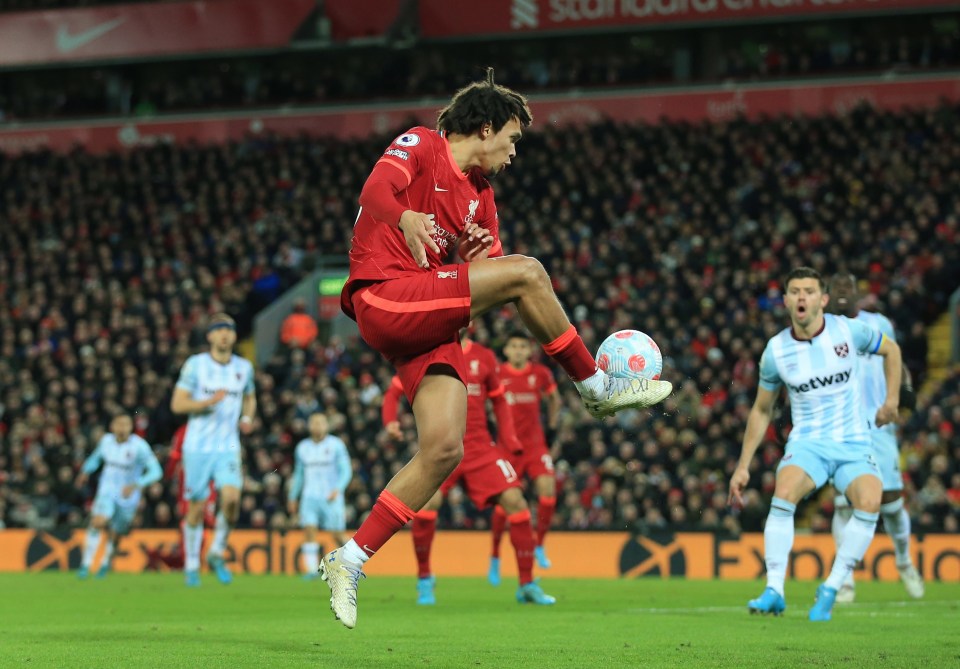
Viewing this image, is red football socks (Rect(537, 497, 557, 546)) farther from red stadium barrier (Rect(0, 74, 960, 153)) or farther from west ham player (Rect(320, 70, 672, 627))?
red stadium barrier (Rect(0, 74, 960, 153))

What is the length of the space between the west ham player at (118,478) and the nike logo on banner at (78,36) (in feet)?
58.8

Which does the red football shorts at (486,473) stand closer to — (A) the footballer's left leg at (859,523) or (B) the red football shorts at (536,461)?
(B) the red football shorts at (536,461)

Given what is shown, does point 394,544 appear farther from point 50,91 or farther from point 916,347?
point 50,91

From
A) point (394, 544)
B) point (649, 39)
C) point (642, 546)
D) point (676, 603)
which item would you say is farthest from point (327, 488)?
point (649, 39)

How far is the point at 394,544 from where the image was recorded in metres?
20.3

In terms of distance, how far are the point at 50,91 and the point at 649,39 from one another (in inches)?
619

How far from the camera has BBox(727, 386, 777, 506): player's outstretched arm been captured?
1020cm

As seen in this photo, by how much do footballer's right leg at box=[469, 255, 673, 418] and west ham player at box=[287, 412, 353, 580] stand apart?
11.6m

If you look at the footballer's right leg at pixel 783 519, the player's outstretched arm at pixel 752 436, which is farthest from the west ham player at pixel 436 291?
the footballer's right leg at pixel 783 519

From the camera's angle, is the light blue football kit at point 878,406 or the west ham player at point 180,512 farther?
the west ham player at point 180,512

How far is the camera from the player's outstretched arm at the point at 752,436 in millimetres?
10195

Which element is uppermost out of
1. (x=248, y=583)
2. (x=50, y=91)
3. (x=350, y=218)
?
(x=50, y=91)

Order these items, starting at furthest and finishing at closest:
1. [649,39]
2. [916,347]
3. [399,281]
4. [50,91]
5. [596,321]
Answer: [50,91] → [649,39] → [596,321] → [916,347] → [399,281]

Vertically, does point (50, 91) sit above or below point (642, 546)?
above
